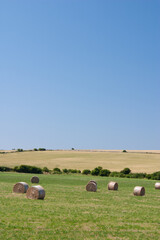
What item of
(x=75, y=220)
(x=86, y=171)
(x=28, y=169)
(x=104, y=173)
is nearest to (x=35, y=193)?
(x=75, y=220)

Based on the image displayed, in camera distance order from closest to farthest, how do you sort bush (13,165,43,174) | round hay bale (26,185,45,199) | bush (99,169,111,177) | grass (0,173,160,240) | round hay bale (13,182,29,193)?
grass (0,173,160,240) < round hay bale (26,185,45,199) < round hay bale (13,182,29,193) < bush (99,169,111,177) < bush (13,165,43,174)

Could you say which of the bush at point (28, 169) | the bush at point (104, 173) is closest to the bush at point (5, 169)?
the bush at point (28, 169)

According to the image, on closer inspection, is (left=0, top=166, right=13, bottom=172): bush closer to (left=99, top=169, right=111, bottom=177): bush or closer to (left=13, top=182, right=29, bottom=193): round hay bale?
(left=99, top=169, right=111, bottom=177): bush

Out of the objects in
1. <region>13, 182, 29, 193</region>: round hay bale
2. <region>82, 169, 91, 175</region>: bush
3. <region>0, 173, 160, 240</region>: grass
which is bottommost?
<region>0, 173, 160, 240</region>: grass

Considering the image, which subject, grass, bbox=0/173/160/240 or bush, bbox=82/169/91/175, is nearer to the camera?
grass, bbox=0/173/160/240

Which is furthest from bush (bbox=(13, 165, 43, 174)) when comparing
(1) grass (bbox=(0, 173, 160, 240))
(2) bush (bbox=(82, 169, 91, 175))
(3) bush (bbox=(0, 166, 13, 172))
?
(1) grass (bbox=(0, 173, 160, 240))

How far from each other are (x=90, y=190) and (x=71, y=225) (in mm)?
16662

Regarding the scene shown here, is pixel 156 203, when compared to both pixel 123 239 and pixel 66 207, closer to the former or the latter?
pixel 66 207

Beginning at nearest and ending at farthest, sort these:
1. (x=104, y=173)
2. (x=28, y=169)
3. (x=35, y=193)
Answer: (x=35, y=193) < (x=104, y=173) < (x=28, y=169)

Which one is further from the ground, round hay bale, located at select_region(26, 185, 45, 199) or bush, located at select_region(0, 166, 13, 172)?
round hay bale, located at select_region(26, 185, 45, 199)

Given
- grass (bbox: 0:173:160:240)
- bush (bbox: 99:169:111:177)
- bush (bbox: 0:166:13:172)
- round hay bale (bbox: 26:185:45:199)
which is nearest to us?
grass (bbox: 0:173:160:240)

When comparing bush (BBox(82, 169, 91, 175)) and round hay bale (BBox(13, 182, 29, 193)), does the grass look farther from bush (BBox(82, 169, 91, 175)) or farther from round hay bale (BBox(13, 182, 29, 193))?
bush (BBox(82, 169, 91, 175))

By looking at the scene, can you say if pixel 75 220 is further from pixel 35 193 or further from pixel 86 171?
pixel 86 171

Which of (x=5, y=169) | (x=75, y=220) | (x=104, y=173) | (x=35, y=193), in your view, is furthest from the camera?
(x=5, y=169)
